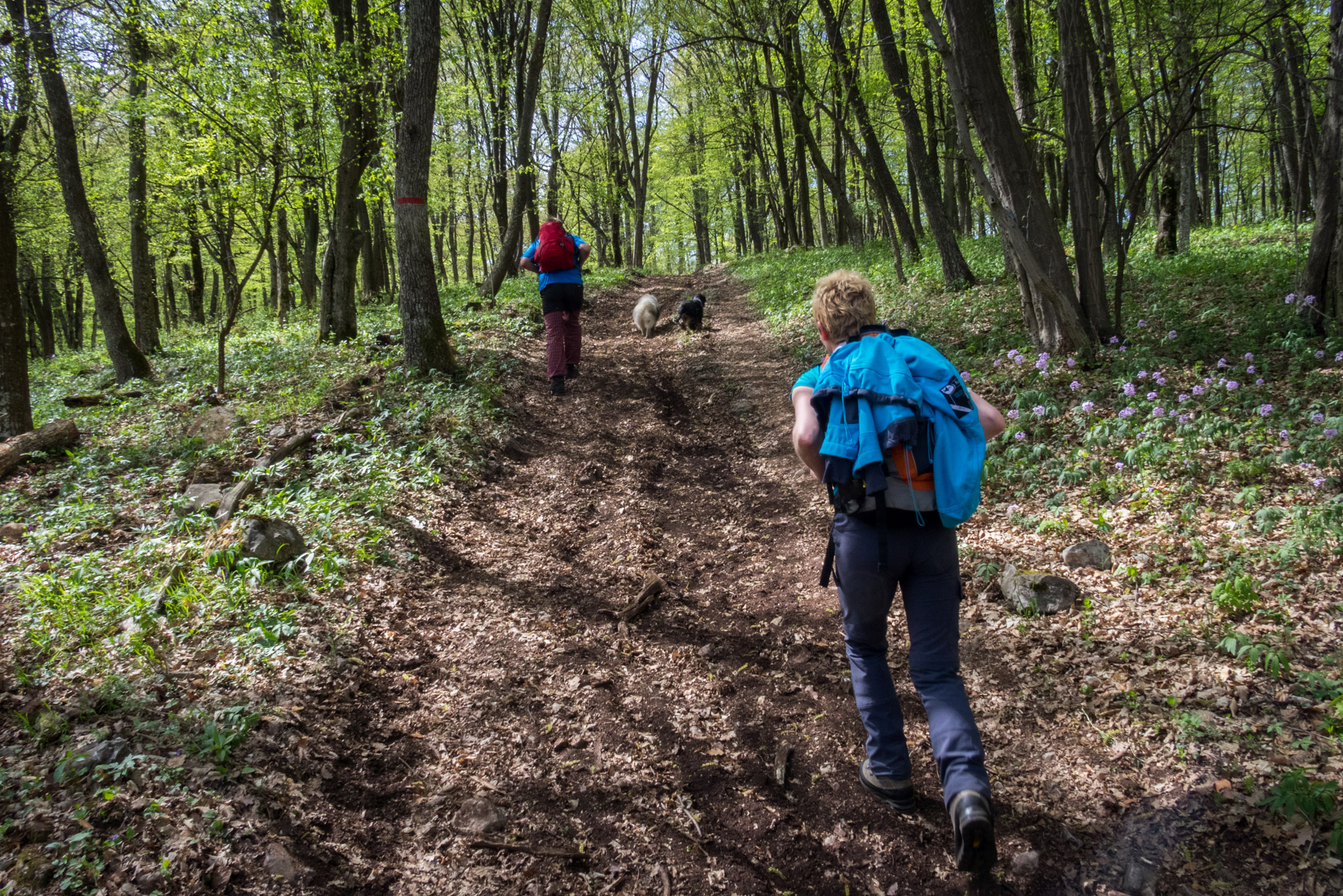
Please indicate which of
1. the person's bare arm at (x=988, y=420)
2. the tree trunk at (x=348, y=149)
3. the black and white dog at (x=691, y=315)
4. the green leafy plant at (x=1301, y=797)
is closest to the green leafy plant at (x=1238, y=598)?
the green leafy plant at (x=1301, y=797)

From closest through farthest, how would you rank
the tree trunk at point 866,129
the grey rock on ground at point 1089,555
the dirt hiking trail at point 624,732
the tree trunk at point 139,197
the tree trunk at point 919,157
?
the dirt hiking trail at point 624,732 → the grey rock on ground at point 1089,555 → the tree trunk at point 919,157 → the tree trunk at point 139,197 → the tree trunk at point 866,129

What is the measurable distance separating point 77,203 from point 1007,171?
12.4m

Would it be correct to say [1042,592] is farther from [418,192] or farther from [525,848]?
[418,192]

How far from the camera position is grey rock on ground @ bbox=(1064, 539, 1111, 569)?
4004mm

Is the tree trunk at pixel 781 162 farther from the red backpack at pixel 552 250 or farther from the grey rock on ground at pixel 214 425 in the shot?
the grey rock on ground at pixel 214 425

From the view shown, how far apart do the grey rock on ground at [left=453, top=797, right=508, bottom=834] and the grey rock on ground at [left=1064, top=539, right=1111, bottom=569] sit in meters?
3.57

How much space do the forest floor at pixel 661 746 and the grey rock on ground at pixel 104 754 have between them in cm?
6

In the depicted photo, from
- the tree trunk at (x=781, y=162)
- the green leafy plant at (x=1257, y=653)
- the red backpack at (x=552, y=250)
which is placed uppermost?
the tree trunk at (x=781, y=162)

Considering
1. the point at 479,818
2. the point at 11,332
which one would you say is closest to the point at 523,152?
the point at 11,332

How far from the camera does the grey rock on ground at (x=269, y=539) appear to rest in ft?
14.3

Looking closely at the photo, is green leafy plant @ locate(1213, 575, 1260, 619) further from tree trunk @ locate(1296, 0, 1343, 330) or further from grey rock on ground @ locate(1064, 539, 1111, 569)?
tree trunk @ locate(1296, 0, 1343, 330)

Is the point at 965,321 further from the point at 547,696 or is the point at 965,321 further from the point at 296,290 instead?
the point at 296,290

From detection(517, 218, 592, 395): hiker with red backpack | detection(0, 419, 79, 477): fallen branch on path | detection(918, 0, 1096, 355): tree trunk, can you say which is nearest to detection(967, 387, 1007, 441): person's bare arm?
detection(918, 0, 1096, 355): tree trunk

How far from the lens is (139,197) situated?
1262 centimetres
